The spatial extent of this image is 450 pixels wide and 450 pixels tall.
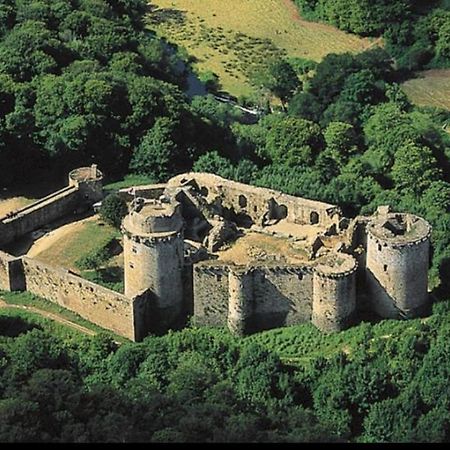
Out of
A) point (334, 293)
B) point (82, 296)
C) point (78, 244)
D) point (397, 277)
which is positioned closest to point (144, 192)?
point (78, 244)

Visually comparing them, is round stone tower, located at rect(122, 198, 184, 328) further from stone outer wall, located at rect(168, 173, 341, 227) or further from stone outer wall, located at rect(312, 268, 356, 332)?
stone outer wall, located at rect(168, 173, 341, 227)

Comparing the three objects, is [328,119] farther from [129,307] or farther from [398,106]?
[129,307]

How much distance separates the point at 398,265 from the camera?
51.8 meters

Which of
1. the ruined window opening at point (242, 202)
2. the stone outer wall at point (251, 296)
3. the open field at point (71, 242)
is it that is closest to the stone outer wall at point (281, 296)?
the stone outer wall at point (251, 296)

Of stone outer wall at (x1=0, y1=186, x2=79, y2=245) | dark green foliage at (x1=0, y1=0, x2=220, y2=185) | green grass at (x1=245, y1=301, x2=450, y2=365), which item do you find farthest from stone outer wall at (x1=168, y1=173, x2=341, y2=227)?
dark green foliage at (x1=0, y1=0, x2=220, y2=185)

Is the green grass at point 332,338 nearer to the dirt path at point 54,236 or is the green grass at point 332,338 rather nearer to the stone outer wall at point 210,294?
the stone outer wall at point 210,294

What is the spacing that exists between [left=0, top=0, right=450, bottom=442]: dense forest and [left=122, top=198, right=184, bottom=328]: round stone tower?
1544 millimetres

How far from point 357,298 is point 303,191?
11.0 meters

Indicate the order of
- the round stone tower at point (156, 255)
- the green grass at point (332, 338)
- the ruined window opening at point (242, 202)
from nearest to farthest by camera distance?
1. the green grass at point (332, 338)
2. the round stone tower at point (156, 255)
3. the ruined window opening at point (242, 202)

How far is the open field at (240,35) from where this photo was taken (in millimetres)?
91000

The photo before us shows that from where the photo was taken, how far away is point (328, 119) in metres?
77.9

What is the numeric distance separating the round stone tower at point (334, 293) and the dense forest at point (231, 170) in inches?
26.9

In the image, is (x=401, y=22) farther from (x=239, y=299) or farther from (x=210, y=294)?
(x=239, y=299)
